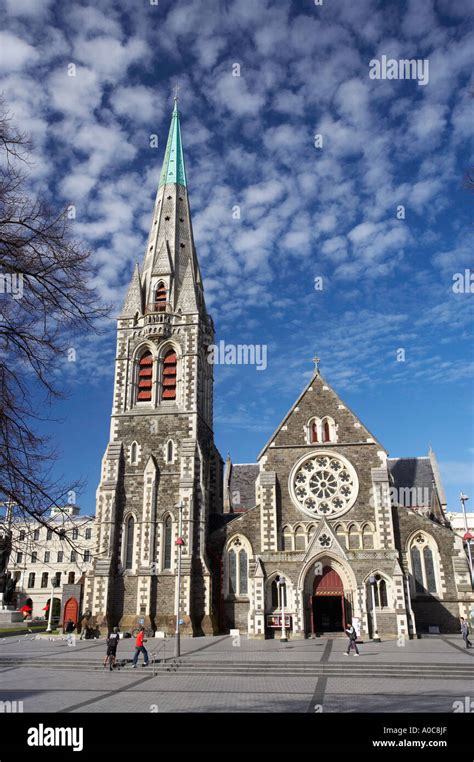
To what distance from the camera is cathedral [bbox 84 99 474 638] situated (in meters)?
29.5

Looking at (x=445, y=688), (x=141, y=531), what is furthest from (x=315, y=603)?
(x=445, y=688)

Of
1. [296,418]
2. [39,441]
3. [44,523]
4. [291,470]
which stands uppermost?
[296,418]

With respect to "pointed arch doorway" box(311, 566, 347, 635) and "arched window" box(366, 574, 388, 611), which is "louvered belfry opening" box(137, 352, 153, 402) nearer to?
"pointed arch doorway" box(311, 566, 347, 635)

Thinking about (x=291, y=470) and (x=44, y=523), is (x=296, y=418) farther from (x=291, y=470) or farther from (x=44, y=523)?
(x=44, y=523)

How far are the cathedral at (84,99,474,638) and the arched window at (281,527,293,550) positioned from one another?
0.20m

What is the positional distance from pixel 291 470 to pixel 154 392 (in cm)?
1012

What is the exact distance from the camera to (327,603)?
31.2 metres

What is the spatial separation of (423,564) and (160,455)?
16.2m

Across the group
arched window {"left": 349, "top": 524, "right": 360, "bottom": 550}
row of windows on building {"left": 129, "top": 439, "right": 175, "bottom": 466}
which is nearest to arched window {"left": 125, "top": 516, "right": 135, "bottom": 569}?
row of windows on building {"left": 129, "top": 439, "right": 175, "bottom": 466}

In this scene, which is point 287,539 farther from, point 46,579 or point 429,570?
point 46,579

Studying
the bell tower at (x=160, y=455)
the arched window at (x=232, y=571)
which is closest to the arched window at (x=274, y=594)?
the arched window at (x=232, y=571)

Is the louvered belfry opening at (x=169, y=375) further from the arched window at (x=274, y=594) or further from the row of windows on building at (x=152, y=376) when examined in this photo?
the arched window at (x=274, y=594)

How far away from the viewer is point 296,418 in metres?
34.9
